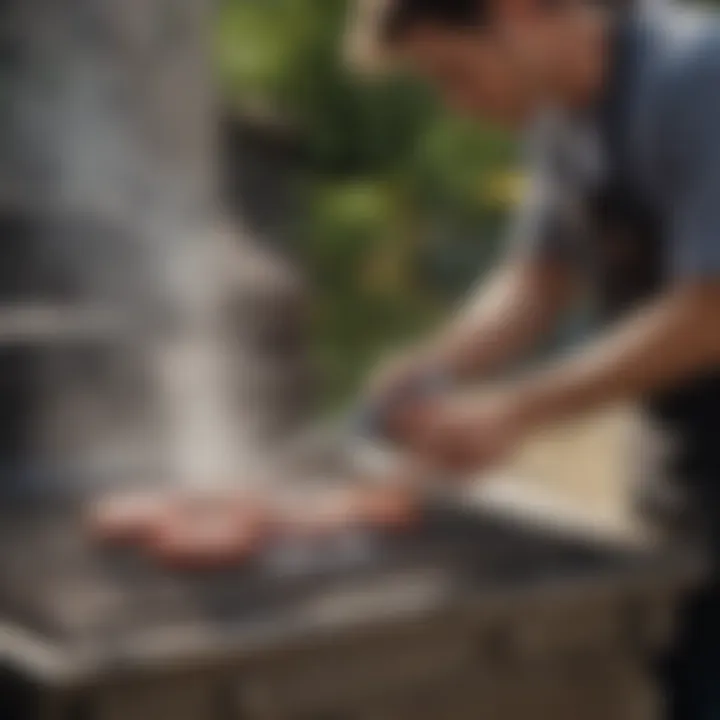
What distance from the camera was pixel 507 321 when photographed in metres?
1.40

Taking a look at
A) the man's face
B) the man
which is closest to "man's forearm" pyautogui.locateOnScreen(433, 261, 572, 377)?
the man

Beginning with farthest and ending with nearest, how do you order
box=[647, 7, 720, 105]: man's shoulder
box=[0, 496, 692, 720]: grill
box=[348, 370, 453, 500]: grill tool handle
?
1. box=[348, 370, 453, 500]: grill tool handle
2. box=[647, 7, 720, 105]: man's shoulder
3. box=[0, 496, 692, 720]: grill

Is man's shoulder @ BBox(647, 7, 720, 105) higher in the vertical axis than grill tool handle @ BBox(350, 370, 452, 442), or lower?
higher

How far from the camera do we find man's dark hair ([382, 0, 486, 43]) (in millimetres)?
1297

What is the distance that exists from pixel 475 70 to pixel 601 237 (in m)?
0.16

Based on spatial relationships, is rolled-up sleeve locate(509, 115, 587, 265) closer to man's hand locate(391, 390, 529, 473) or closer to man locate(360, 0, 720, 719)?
man locate(360, 0, 720, 719)

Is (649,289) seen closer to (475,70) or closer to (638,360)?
(638,360)

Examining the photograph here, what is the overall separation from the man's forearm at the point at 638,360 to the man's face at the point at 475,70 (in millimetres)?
190

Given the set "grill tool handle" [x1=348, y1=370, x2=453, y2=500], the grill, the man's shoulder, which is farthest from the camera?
"grill tool handle" [x1=348, y1=370, x2=453, y2=500]

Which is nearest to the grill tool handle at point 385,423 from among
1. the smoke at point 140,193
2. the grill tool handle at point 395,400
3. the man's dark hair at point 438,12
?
the grill tool handle at point 395,400

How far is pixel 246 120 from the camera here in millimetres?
1468

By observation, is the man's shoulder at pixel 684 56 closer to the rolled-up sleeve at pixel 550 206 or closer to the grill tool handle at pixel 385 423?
the rolled-up sleeve at pixel 550 206

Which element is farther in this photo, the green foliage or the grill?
the green foliage

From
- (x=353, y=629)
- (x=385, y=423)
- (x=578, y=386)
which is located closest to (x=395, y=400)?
(x=385, y=423)
